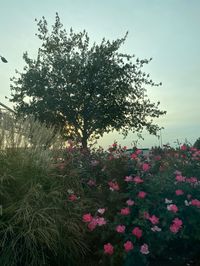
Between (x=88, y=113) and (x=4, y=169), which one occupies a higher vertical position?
(x=88, y=113)

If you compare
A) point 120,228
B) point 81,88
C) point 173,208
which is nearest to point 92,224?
point 120,228

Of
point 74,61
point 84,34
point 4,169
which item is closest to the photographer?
point 4,169

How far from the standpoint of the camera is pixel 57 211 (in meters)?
4.57

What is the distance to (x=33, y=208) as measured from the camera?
4.42m

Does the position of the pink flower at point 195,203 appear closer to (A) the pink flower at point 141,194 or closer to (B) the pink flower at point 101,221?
(A) the pink flower at point 141,194

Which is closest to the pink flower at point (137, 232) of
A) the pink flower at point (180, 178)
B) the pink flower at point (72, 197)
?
the pink flower at point (180, 178)

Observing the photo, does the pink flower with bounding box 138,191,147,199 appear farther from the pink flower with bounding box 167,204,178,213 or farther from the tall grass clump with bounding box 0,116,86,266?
the tall grass clump with bounding box 0,116,86,266

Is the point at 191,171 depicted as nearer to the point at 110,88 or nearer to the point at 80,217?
the point at 80,217

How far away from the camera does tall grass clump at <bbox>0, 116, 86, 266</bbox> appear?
412cm

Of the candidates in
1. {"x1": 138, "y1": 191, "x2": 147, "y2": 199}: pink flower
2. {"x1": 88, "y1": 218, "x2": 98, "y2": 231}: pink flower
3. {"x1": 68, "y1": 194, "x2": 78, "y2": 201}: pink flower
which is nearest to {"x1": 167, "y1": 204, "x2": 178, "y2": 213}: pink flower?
{"x1": 138, "y1": 191, "x2": 147, "y2": 199}: pink flower

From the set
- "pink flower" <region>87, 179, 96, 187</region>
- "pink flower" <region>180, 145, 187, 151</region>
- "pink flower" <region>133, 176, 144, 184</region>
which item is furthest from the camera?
"pink flower" <region>180, 145, 187, 151</region>

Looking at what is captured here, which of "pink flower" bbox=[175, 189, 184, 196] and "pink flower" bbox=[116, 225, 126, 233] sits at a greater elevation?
"pink flower" bbox=[175, 189, 184, 196]

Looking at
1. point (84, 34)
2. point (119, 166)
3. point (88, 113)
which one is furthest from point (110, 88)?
point (119, 166)

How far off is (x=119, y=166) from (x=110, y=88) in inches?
721
